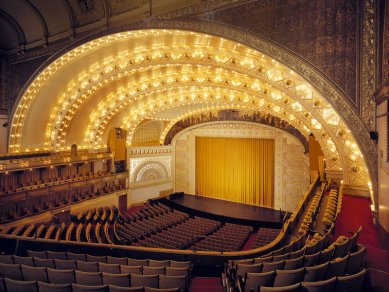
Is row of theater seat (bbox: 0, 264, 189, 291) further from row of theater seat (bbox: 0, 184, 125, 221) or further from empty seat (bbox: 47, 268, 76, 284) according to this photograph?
row of theater seat (bbox: 0, 184, 125, 221)

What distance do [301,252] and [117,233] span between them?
8.90m

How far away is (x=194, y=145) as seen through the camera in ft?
72.6

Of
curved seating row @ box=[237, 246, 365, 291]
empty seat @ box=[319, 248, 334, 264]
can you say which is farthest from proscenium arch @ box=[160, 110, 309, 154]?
curved seating row @ box=[237, 246, 365, 291]

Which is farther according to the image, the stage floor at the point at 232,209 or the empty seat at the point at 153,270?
the stage floor at the point at 232,209

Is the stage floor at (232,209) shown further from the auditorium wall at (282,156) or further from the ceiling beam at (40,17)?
the ceiling beam at (40,17)

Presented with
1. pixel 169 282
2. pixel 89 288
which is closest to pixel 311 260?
pixel 169 282

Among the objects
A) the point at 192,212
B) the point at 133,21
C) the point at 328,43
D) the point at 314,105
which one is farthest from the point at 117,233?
the point at 328,43

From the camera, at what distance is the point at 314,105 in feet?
30.3

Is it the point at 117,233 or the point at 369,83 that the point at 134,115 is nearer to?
the point at 117,233

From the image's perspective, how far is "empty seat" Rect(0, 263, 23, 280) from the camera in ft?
14.6

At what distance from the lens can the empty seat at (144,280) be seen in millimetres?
3982

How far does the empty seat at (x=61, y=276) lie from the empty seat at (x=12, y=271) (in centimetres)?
57

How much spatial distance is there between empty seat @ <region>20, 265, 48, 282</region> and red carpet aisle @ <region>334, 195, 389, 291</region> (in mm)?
4720

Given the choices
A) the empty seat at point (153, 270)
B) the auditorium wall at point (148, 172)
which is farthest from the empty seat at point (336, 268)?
the auditorium wall at point (148, 172)
